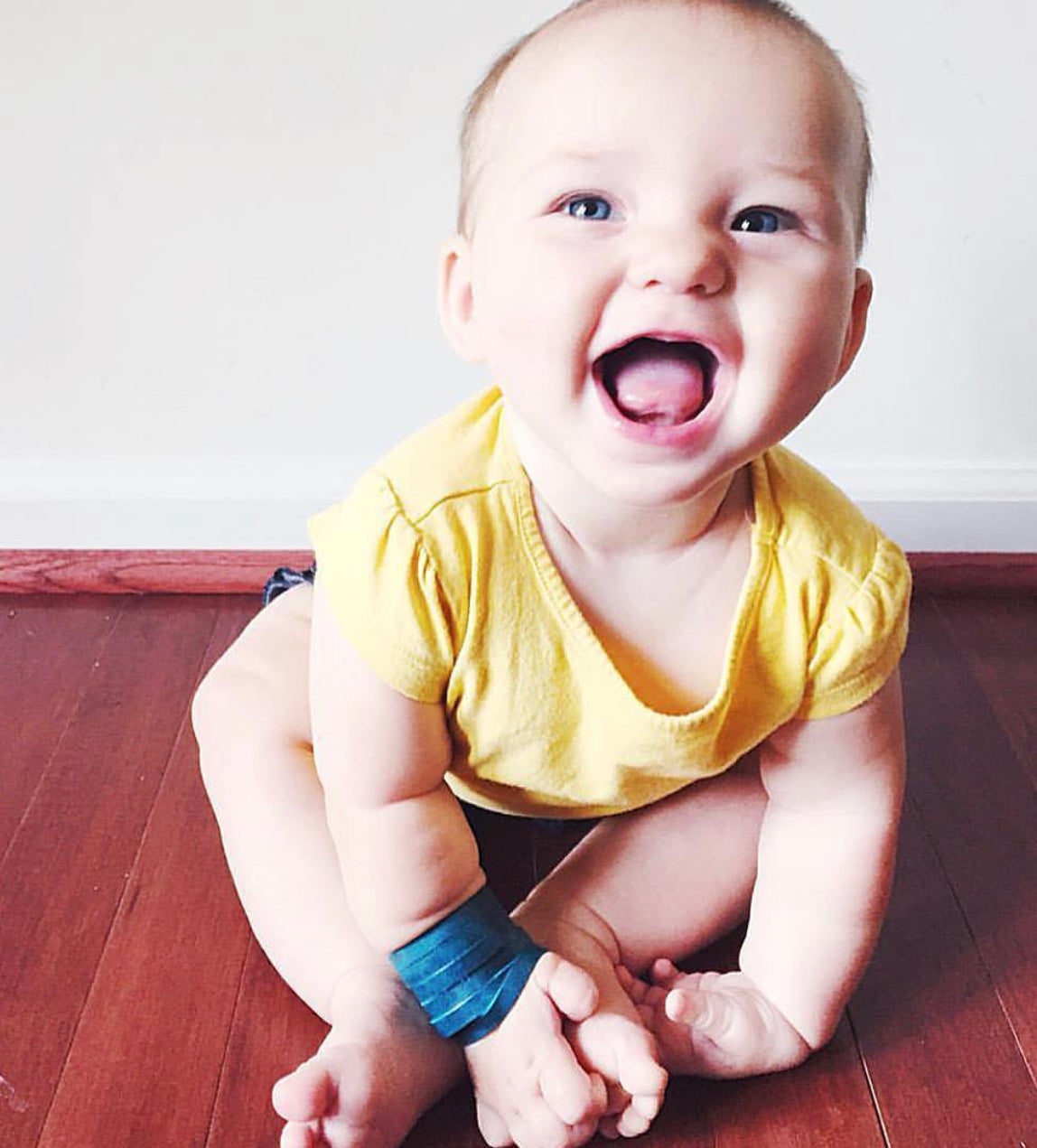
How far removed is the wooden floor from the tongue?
377 millimetres

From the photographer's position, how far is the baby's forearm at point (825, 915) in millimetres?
768

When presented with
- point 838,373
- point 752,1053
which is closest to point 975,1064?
point 752,1053

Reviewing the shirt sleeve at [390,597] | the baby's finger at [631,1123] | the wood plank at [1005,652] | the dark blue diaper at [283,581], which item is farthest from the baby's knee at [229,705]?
the wood plank at [1005,652]

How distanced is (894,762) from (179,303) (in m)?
0.68

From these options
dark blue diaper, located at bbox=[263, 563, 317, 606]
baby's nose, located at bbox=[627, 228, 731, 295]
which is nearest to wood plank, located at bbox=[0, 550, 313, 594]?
dark blue diaper, located at bbox=[263, 563, 317, 606]

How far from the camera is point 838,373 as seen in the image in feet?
2.15

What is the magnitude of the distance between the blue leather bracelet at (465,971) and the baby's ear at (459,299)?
287 mm

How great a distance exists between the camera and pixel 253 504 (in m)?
1.24

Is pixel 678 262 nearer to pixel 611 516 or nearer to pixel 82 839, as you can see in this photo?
pixel 611 516

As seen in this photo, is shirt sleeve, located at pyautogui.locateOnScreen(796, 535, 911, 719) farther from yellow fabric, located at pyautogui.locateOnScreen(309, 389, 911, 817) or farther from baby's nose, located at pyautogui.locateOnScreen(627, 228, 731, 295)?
baby's nose, located at pyautogui.locateOnScreen(627, 228, 731, 295)

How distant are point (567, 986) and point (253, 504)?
63cm

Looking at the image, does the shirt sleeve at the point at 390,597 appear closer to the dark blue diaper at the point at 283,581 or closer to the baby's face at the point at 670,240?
the baby's face at the point at 670,240

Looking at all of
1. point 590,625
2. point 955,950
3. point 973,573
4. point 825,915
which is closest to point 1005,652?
point 973,573

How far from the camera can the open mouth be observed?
0.61 meters
